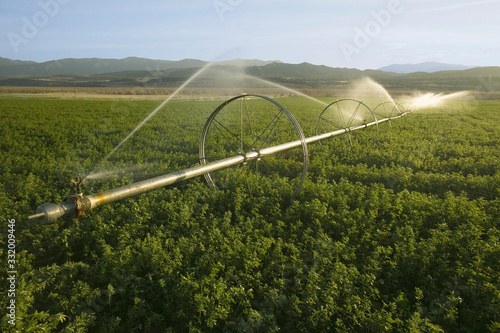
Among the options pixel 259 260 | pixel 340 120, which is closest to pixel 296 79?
pixel 340 120

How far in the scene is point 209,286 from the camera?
3395mm

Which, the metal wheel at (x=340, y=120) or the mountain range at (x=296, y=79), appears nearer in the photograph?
the metal wheel at (x=340, y=120)

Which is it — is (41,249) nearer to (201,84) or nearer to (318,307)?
(318,307)

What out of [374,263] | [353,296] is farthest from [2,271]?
[374,263]

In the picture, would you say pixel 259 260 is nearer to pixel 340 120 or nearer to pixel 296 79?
pixel 340 120

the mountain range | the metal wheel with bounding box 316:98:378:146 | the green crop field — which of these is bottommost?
the green crop field

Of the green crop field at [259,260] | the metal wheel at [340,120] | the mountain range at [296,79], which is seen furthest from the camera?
the mountain range at [296,79]

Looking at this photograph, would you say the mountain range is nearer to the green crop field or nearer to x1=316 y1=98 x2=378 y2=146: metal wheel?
x1=316 y1=98 x2=378 y2=146: metal wheel

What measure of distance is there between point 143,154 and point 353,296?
333 inches

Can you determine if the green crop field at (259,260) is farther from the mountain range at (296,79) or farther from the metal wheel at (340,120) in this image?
the mountain range at (296,79)

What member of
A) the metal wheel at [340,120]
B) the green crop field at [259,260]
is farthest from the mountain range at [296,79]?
the green crop field at [259,260]

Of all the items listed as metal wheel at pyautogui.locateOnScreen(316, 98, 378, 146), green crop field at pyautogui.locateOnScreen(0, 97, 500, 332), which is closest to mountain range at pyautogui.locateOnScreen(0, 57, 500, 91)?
metal wheel at pyautogui.locateOnScreen(316, 98, 378, 146)

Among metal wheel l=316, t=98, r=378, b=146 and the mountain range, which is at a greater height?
the mountain range

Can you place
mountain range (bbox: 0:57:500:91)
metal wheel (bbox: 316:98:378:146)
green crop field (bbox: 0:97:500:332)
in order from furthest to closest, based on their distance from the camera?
1. mountain range (bbox: 0:57:500:91)
2. metal wheel (bbox: 316:98:378:146)
3. green crop field (bbox: 0:97:500:332)
